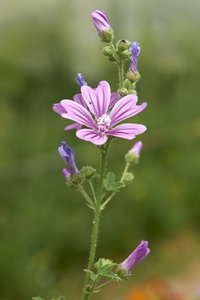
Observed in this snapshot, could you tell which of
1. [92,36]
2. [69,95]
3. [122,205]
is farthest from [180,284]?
[92,36]

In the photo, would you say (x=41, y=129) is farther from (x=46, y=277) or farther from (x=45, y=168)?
(x=46, y=277)

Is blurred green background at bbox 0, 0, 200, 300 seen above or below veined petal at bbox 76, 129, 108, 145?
above

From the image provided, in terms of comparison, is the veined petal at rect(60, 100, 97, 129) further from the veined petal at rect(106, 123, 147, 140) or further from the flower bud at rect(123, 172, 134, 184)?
the flower bud at rect(123, 172, 134, 184)

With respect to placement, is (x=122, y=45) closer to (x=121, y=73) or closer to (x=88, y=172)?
(x=121, y=73)

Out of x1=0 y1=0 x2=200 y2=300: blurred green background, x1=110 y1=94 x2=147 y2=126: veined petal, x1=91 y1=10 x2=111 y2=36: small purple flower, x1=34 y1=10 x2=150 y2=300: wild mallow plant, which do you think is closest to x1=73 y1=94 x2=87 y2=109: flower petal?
x1=34 y1=10 x2=150 y2=300: wild mallow plant

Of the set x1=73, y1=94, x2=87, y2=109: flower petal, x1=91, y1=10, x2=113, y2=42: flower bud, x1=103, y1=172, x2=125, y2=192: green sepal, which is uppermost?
x1=91, y1=10, x2=113, y2=42: flower bud

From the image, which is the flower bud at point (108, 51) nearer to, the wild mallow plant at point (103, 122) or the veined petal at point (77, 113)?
the wild mallow plant at point (103, 122)

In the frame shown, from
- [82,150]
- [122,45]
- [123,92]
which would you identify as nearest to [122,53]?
[122,45]
